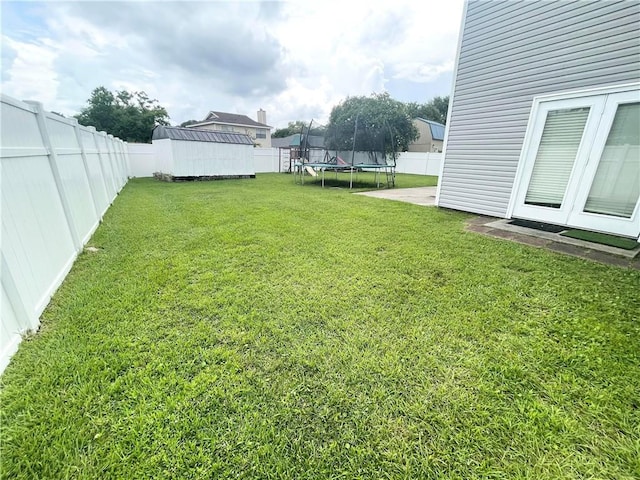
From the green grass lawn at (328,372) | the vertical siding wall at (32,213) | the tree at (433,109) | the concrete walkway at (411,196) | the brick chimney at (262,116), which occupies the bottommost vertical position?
the green grass lawn at (328,372)

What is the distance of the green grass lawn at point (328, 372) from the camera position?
1.24 meters

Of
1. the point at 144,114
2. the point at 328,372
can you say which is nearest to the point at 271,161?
the point at 144,114

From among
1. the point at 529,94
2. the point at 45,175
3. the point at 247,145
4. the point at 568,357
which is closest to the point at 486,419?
the point at 568,357

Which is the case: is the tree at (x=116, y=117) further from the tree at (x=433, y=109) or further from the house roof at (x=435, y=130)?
the tree at (x=433, y=109)

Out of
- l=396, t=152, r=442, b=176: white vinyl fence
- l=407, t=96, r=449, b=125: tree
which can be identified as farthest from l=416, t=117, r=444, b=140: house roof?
l=407, t=96, r=449, b=125: tree

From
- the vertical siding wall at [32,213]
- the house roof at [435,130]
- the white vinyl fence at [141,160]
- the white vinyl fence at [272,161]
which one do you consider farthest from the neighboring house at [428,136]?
the vertical siding wall at [32,213]

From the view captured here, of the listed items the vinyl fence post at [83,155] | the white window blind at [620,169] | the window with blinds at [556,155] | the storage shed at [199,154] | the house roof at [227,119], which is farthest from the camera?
the house roof at [227,119]

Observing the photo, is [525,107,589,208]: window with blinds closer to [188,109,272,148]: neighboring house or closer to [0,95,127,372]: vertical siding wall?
[0,95,127,372]: vertical siding wall

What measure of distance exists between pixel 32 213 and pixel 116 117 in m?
26.7

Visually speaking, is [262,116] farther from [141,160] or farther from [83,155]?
[83,155]

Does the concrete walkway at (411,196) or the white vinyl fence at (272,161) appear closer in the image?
the concrete walkway at (411,196)

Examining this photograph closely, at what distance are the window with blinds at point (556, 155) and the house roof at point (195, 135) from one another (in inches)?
505

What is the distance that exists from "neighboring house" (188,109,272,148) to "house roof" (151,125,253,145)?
49.6 feet

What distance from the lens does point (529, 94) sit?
4.79 m
